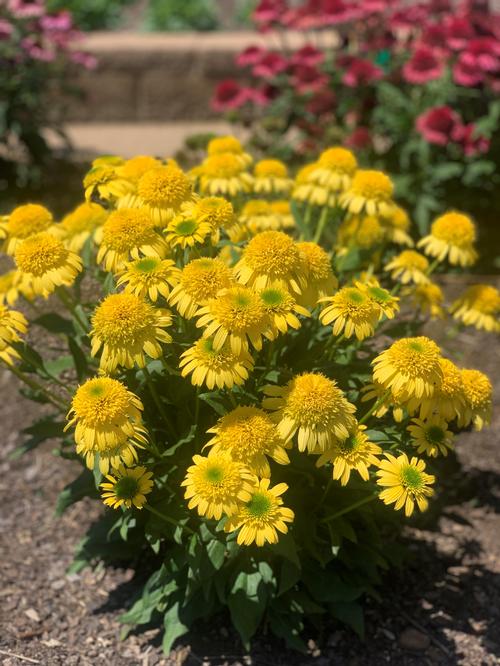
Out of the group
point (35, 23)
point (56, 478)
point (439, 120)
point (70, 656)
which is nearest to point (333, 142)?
point (439, 120)

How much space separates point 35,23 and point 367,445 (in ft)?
13.4

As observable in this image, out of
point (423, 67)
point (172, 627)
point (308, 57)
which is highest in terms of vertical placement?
point (423, 67)

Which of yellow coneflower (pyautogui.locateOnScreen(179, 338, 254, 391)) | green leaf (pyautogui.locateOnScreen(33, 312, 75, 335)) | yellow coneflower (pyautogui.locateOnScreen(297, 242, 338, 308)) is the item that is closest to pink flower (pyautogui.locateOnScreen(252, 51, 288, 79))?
green leaf (pyautogui.locateOnScreen(33, 312, 75, 335))

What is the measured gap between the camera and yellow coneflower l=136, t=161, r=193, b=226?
203 centimetres

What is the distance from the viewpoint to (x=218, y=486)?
1.68 m

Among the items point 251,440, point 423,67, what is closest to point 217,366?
point 251,440

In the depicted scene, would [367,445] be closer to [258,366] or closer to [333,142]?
[258,366]

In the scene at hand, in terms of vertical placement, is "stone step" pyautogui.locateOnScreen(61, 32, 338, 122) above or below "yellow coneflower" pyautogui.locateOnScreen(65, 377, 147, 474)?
below

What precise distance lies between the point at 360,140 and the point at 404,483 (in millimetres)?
2709

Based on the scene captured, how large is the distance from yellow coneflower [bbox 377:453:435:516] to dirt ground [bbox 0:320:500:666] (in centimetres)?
72

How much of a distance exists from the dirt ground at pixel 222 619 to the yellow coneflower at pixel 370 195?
1028 mm

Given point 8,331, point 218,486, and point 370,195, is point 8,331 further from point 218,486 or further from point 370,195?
point 370,195

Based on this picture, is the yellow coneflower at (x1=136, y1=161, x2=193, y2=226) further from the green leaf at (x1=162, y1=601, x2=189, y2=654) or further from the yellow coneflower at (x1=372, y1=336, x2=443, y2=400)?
the green leaf at (x1=162, y1=601, x2=189, y2=654)

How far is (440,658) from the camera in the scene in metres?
2.27
